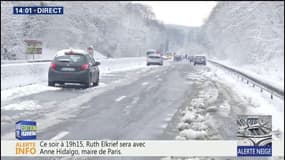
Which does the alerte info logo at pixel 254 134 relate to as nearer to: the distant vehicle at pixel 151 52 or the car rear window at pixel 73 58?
the car rear window at pixel 73 58

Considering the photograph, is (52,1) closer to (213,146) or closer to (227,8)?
(213,146)

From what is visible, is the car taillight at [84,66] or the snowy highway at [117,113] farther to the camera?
the snowy highway at [117,113]

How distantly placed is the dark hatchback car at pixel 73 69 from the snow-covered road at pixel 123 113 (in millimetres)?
458

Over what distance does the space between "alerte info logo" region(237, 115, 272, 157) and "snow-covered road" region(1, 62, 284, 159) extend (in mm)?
567

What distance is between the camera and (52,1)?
10.5 ft

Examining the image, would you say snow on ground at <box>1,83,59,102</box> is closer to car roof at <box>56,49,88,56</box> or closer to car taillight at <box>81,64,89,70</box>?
car taillight at <box>81,64,89,70</box>

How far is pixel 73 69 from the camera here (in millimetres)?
3756

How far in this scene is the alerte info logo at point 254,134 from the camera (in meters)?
2.57

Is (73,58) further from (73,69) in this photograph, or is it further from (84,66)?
(73,69)

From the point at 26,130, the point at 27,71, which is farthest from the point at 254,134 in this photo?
the point at 27,71

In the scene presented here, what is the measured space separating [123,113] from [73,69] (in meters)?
4.66

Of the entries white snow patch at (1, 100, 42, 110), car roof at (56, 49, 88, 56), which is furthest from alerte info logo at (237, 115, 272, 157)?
white snow patch at (1, 100, 42, 110)

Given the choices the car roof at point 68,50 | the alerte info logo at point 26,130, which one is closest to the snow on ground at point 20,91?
the car roof at point 68,50

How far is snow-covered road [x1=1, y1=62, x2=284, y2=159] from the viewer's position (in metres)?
4.66
